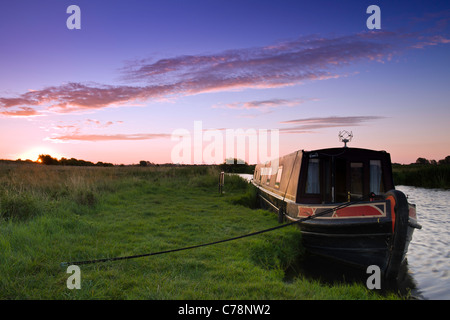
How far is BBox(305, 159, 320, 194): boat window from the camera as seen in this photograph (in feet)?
27.5

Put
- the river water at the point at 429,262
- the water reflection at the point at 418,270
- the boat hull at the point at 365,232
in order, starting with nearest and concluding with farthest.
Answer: the boat hull at the point at 365,232
the water reflection at the point at 418,270
the river water at the point at 429,262

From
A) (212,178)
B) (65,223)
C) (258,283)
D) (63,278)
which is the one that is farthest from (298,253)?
(212,178)

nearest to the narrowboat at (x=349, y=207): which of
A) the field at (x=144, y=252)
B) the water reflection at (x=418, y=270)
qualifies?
the water reflection at (x=418, y=270)

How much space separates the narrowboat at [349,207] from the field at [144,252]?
0.79m

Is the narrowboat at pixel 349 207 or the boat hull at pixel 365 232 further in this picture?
the narrowboat at pixel 349 207

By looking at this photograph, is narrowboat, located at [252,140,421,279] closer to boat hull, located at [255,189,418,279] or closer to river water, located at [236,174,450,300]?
boat hull, located at [255,189,418,279]

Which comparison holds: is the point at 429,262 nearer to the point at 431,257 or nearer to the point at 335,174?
the point at 431,257

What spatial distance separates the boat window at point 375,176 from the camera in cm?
838

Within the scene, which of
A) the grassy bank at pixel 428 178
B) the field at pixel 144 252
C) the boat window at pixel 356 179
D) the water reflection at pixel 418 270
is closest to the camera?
the field at pixel 144 252

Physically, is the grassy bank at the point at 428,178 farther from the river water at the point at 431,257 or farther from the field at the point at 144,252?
the field at the point at 144,252

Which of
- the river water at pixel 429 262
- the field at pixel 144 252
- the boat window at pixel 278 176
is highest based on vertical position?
the boat window at pixel 278 176

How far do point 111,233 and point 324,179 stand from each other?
18.7ft

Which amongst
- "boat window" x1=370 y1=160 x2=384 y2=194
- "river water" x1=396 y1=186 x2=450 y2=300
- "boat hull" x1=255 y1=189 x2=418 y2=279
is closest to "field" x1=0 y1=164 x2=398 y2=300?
"boat hull" x1=255 y1=189 x2=418 y2=279

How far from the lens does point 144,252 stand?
230 inches
